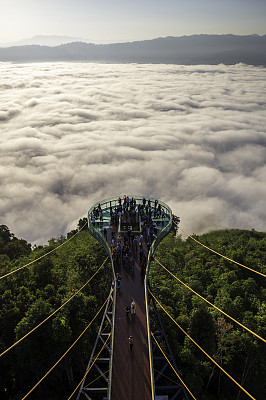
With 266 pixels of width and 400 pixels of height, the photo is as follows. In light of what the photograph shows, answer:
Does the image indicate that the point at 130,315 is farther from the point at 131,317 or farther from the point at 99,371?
→ the point at 99,371

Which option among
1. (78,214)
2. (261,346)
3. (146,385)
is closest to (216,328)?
(261,346)

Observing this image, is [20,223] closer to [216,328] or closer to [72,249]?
[72,249]

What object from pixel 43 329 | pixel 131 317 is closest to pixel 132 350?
pixel 131 317

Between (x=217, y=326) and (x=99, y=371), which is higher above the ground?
(x=99, y=371)

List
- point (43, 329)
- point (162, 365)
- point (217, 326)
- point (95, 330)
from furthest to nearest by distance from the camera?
point (95, 330), point (217, 326), point (162, 365), point (43, 329)

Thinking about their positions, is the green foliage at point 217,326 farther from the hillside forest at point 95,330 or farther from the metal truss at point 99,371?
the metal truss at point 99,371
